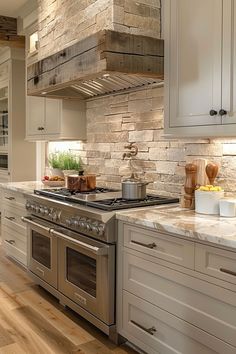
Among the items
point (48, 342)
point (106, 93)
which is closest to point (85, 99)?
point (106, 93)

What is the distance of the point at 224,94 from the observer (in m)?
2.18

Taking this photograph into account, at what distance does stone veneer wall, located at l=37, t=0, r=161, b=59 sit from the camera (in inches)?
104

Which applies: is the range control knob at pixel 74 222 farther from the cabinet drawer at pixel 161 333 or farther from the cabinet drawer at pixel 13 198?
the cabinet drawer at pixel 13 198

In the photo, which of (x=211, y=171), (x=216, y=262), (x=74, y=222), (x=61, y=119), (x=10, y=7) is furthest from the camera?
(x=10, y=7)

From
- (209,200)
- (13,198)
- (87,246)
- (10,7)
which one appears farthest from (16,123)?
(209,200)

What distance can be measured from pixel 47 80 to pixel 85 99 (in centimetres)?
80

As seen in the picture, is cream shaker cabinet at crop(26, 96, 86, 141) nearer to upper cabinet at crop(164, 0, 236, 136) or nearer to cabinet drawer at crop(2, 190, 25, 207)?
cabinet drawer at crop(2, 190, 25, 207)

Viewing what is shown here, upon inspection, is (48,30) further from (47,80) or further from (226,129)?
(226,129)

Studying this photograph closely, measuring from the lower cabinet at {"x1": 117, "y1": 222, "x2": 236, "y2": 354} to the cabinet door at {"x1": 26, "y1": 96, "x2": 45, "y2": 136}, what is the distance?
2.34m

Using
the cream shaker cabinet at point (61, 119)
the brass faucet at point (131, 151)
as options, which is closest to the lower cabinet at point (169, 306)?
the brass faucet at point (131, 151)

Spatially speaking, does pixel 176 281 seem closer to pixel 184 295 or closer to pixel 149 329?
pixel 184 295

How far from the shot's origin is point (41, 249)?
336cm

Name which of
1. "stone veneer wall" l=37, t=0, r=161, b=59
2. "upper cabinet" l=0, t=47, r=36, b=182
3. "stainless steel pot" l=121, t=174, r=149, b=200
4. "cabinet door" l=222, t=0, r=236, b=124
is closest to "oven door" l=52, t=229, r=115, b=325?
"stainless steel pot" l=121, t=174, r=149, b=200

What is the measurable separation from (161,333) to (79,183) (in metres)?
1.56
